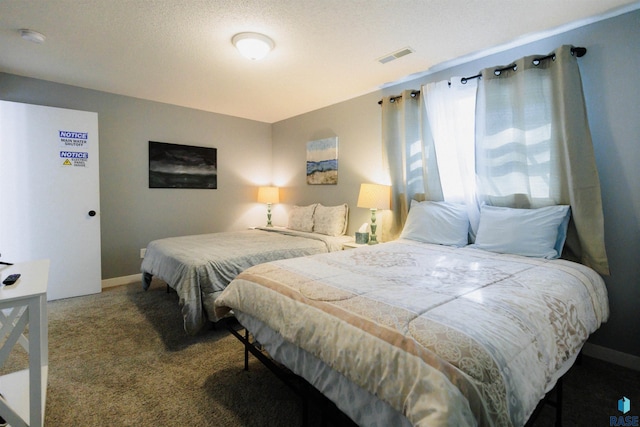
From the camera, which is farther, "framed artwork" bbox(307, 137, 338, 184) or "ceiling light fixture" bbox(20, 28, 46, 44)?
"framed artwork" bbox(307, 137, 338, 184)

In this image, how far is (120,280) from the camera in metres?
3.86

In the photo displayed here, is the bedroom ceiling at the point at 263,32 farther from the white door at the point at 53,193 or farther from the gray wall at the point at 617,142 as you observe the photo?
the white door at the point at 53,193

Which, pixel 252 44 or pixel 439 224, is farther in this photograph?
pixel 439 224

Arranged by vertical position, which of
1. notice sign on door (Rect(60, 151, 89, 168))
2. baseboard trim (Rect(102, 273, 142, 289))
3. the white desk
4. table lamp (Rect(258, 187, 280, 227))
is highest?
notice sign on door (Rect(60, 151, 89, 168))

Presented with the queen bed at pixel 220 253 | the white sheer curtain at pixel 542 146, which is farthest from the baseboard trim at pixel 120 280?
the white sheer curtain at pixel 542 146

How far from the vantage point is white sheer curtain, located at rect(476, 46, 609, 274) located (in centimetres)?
210

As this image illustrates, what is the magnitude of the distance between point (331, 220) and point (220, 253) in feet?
5.28

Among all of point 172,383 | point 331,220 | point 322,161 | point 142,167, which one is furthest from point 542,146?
point 142,167

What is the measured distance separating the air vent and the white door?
3.24m

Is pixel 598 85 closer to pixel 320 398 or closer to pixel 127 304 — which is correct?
pixel 320 398

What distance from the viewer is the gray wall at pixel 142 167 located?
3549 mm

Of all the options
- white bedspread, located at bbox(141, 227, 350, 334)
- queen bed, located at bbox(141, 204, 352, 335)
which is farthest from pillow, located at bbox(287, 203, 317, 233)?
white bedspread, located at bbox(141, 227, 350, 334)

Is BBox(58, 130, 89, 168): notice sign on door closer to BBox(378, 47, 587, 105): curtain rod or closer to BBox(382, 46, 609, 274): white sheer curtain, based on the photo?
BBox(382, 46, 609, 274): white sheer curtain

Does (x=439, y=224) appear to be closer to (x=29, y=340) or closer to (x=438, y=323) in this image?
(x=438, y=323)
